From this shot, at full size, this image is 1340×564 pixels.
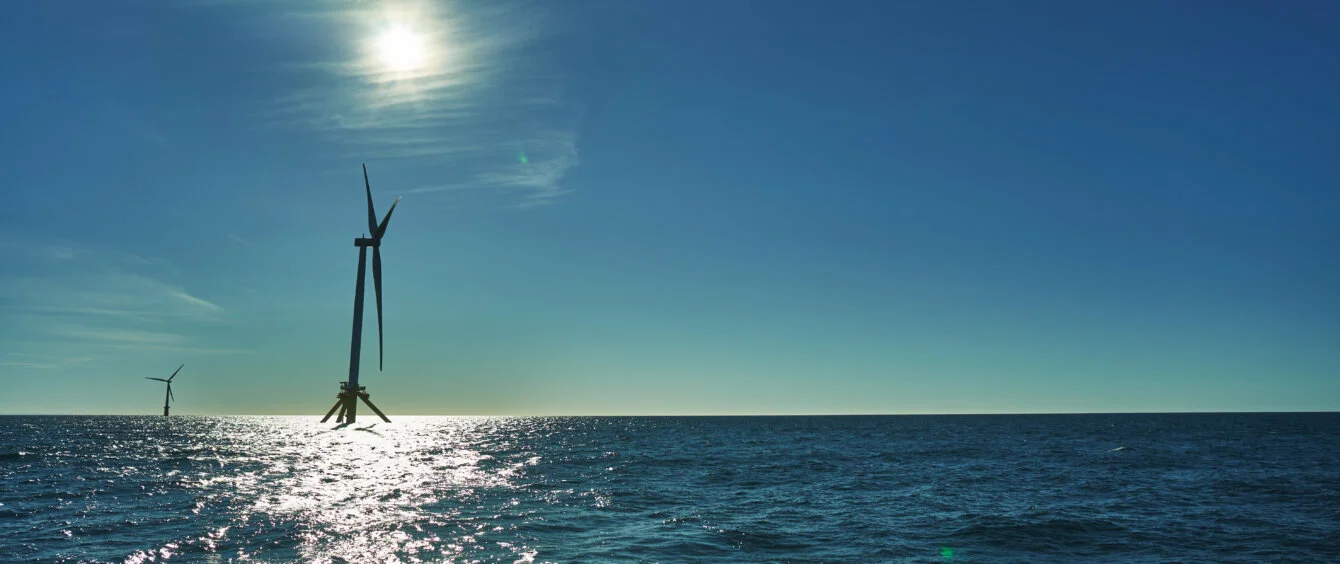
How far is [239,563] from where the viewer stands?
2650cm

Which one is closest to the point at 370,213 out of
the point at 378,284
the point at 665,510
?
the point at 378,284

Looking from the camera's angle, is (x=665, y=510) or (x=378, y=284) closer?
(x=665, y=510)

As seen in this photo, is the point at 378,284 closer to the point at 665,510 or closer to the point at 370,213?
the point at 370,213

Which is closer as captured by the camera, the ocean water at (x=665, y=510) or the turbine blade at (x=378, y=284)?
the ocean water at (x=665, y=510)

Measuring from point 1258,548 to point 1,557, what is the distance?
161ft

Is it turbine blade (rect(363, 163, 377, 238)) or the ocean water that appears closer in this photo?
the ocean water

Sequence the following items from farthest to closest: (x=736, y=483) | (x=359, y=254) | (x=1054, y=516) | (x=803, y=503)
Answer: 1. (x=359, y=254)
2. (x=736, y=483)
3. (x=803, y=503)
4. (x=1054, y=516)

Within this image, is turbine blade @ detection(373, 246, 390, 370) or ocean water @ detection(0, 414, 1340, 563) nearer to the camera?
ocean water @ detection(0, 414, 1340, 563)

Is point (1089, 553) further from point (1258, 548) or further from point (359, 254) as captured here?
point (359, 254)

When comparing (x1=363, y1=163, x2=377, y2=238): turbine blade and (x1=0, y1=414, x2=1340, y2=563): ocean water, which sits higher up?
(x1=363, y1=163, x2=377, y2=238): turbine blade

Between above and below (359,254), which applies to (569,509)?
below

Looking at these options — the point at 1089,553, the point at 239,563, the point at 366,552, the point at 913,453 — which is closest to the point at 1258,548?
the point at 1089,553

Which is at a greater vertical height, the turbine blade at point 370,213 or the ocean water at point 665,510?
the turbine blade at point 370,213

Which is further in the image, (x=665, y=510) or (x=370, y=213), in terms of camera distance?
(x=370, y=213)
